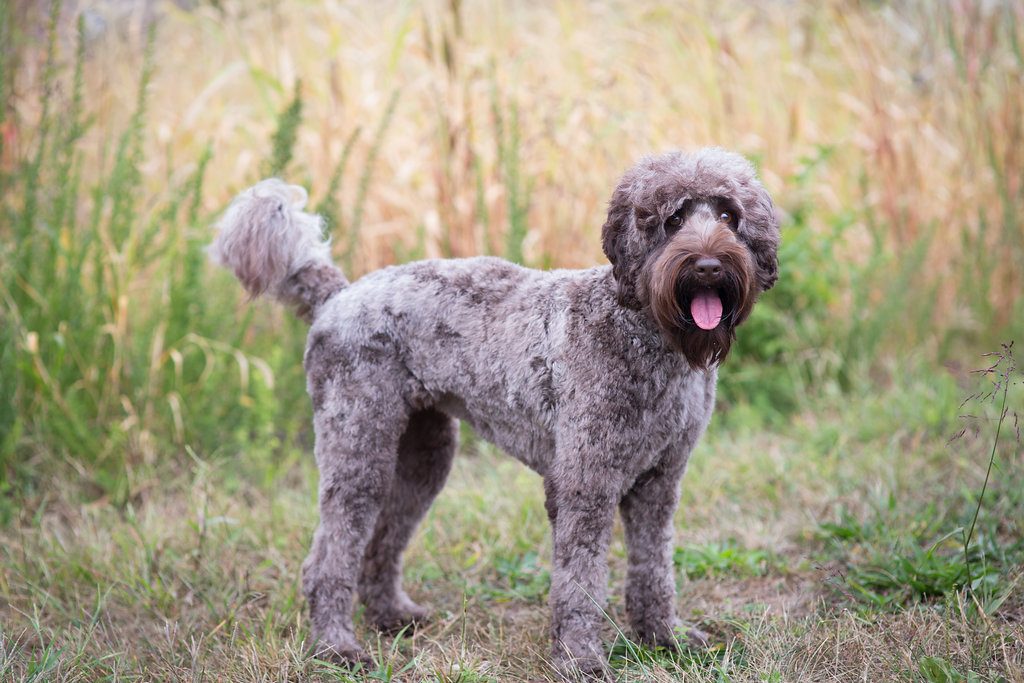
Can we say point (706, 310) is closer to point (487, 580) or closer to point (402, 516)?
point (402, 516)

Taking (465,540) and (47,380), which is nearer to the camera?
(465,540)

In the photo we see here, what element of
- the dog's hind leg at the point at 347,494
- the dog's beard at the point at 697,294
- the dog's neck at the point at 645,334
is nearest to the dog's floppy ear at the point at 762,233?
the dog's beard at the point at 697,294

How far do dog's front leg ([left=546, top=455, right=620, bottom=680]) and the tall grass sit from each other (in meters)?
2.37

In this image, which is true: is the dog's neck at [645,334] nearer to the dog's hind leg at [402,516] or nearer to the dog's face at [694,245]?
the dog's face at [694,245]

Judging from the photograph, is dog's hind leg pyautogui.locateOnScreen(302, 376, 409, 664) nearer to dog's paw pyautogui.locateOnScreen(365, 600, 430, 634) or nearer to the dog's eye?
dog's paw pyautogui.locateOnScreen(365, 600, 430, 634)

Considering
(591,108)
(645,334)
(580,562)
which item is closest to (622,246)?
(645,334)

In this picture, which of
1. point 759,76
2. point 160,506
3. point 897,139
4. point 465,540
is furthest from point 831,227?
point 160,506

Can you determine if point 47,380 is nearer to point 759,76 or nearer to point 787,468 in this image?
point 787,468

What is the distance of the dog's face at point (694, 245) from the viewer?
8.94 feet

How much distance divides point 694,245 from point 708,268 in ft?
0.28

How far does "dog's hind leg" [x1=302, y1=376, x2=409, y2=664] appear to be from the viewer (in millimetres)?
3299

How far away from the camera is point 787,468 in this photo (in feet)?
15.8

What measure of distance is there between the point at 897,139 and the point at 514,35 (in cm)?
284

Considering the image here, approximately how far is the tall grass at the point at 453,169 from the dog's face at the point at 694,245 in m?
2.36
